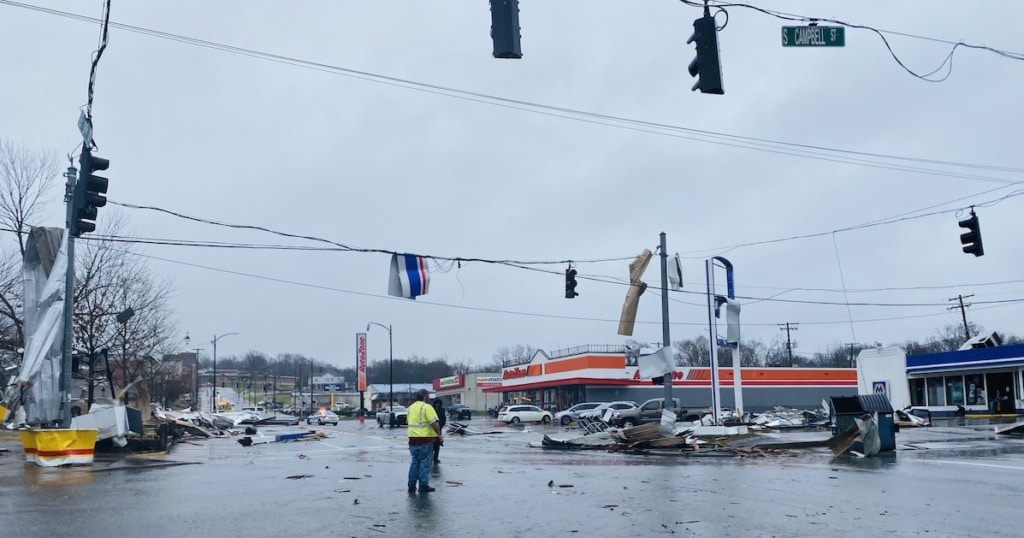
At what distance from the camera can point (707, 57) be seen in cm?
1121

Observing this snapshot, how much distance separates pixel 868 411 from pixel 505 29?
16426mm

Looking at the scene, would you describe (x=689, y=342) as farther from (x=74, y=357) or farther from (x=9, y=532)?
(x=9, y=532)

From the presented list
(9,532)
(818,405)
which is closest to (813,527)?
(9,532)

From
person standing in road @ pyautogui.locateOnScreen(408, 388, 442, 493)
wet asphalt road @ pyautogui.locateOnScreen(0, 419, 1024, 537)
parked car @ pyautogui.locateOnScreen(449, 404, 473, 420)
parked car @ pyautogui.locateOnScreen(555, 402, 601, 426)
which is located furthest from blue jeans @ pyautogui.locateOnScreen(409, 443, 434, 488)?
parked car @ pyautogui.locateOnScreen(449, 404, 473, 420)

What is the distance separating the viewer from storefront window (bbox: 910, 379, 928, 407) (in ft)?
161

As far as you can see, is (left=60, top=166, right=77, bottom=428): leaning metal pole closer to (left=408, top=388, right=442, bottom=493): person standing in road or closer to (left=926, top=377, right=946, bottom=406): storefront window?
(left=408, top=388, right=442, bottom=493): person standing in road

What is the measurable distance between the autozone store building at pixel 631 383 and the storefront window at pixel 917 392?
17.0 m

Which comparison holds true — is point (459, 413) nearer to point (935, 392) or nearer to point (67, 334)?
point (935, 392)

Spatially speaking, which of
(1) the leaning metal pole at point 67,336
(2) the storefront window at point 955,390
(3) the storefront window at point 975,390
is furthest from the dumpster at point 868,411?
(2) the storefront window at point 955,390

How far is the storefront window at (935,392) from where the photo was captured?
4775 cm

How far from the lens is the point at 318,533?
30.2ft

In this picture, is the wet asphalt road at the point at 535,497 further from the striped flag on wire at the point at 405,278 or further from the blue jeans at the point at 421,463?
the striped flag on wire at the point at 405,278

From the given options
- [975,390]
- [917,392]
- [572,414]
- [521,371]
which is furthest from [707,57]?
[521,371]

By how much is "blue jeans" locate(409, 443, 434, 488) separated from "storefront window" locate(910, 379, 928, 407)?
4408 cm
